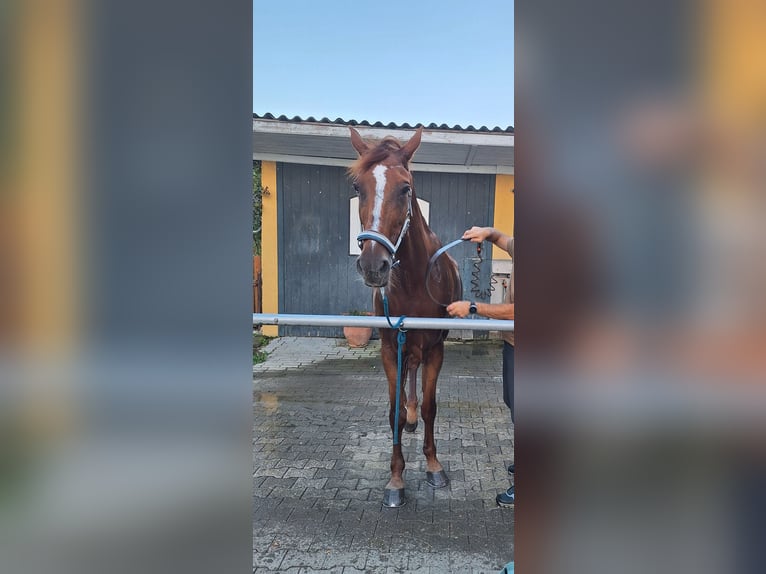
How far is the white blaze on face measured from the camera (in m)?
2.37

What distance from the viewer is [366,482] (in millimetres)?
2977

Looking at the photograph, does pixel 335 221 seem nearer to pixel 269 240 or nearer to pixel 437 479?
pixel 269 240

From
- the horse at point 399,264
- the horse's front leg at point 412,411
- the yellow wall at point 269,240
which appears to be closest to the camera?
the horse at point 399,264

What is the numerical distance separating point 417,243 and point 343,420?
2.15 metres

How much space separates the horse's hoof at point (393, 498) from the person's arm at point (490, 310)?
3.68ft

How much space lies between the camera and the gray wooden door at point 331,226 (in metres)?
7.36

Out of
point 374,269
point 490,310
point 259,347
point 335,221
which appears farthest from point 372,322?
point 259,347

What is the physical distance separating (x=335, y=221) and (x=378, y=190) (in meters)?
5.09
